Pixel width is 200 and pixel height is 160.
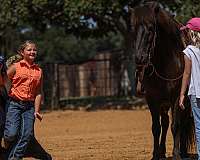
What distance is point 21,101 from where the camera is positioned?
721 cm

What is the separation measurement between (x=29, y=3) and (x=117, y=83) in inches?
473

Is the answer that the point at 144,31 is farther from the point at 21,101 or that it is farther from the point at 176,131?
the point at 21,101

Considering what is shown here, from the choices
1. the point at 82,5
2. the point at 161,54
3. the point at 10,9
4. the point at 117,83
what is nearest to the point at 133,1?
the point at 82,5

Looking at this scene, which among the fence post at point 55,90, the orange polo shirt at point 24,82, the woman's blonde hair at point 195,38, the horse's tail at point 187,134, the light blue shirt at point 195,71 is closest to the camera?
the light blue shirt at point 195,71

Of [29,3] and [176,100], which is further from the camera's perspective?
[29,3]

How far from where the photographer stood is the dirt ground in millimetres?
9641

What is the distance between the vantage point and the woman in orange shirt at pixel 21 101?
7.18 metres

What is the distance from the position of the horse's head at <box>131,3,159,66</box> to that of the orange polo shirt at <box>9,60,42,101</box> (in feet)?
4.80

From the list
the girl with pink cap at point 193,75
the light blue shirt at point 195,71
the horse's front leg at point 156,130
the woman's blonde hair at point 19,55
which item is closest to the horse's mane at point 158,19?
the girl with pink cap at point 193,75

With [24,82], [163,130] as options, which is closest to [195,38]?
[163,130]

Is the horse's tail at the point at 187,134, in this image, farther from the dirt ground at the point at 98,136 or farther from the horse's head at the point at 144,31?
the horse's head at the point at 144,31

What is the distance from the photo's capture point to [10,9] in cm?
2212

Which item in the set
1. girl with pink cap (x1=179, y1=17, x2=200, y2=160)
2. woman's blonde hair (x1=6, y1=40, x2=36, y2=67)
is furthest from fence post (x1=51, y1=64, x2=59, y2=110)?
girl with pink cap (x1=179, y1=17, x2=200, y2=160)

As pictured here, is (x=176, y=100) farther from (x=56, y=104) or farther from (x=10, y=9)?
(x=56, y=104)
